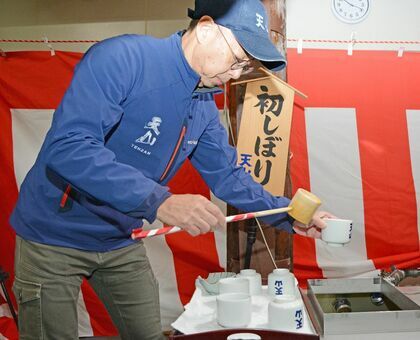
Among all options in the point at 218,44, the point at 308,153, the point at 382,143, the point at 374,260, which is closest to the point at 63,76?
the point at 308,153

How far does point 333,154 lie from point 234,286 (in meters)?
2.41

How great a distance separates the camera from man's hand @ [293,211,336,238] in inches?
73.0

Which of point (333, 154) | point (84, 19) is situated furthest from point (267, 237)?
point (84, 19)

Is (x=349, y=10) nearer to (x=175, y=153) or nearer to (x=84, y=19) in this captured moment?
(x=84, y=19)

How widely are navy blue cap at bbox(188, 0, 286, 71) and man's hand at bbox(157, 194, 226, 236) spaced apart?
568 mm

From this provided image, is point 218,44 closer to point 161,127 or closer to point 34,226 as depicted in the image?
point 161,127

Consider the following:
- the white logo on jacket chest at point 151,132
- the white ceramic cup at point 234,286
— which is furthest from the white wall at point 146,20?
the white ceramic cup at point 234,286

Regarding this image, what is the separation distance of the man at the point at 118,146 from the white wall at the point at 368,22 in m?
2.68

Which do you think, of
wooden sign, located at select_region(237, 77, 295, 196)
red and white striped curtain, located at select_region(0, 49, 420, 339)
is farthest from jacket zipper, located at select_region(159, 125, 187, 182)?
red and white striped curtain, located at select_region(0, 49, 420, 339)

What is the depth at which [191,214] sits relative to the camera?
4.14 feet

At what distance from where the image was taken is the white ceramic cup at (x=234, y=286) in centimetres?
170

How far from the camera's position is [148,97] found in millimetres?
1568

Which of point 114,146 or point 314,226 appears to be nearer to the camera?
point 114,146

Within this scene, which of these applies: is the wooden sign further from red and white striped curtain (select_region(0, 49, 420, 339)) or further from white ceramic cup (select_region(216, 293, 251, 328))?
white ceramic cup (select_region(216, 293, 251, 328))
